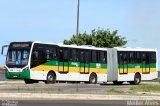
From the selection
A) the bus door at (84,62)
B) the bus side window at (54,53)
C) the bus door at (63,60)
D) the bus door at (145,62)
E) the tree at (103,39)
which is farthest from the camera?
the tree at (103,39)

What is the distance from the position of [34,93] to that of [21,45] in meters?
12.1

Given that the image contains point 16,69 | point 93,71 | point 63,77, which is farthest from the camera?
point 93,71

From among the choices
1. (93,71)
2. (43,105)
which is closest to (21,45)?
(93,71)

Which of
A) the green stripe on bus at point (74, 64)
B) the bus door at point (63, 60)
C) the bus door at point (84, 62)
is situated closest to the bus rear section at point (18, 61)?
the green stripe on bus at point (74, 64)

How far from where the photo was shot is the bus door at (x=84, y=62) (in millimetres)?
41978

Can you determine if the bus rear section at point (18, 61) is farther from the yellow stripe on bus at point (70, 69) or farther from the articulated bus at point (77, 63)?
the yellow stripe on bus at point (70, 69)

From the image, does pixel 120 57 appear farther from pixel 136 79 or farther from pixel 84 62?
pixel 84 62

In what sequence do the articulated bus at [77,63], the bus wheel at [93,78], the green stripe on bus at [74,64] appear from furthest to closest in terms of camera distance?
1. the bus wheel at [93,78]
2. the green stripe on bus at [74,64]
3. the articulated bus at [77,63]

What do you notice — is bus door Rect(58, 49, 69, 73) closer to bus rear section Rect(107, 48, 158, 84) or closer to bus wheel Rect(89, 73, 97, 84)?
bus wheel Rect(89, 73, 97, 84)

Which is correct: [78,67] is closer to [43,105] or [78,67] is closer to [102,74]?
[102,74]

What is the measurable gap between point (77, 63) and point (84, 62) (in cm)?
91

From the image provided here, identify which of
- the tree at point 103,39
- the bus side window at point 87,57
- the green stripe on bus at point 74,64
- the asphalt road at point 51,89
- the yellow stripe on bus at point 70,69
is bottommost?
the asphalt road at point 51,89

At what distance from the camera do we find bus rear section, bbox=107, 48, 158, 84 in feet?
147

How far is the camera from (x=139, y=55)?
151ft
